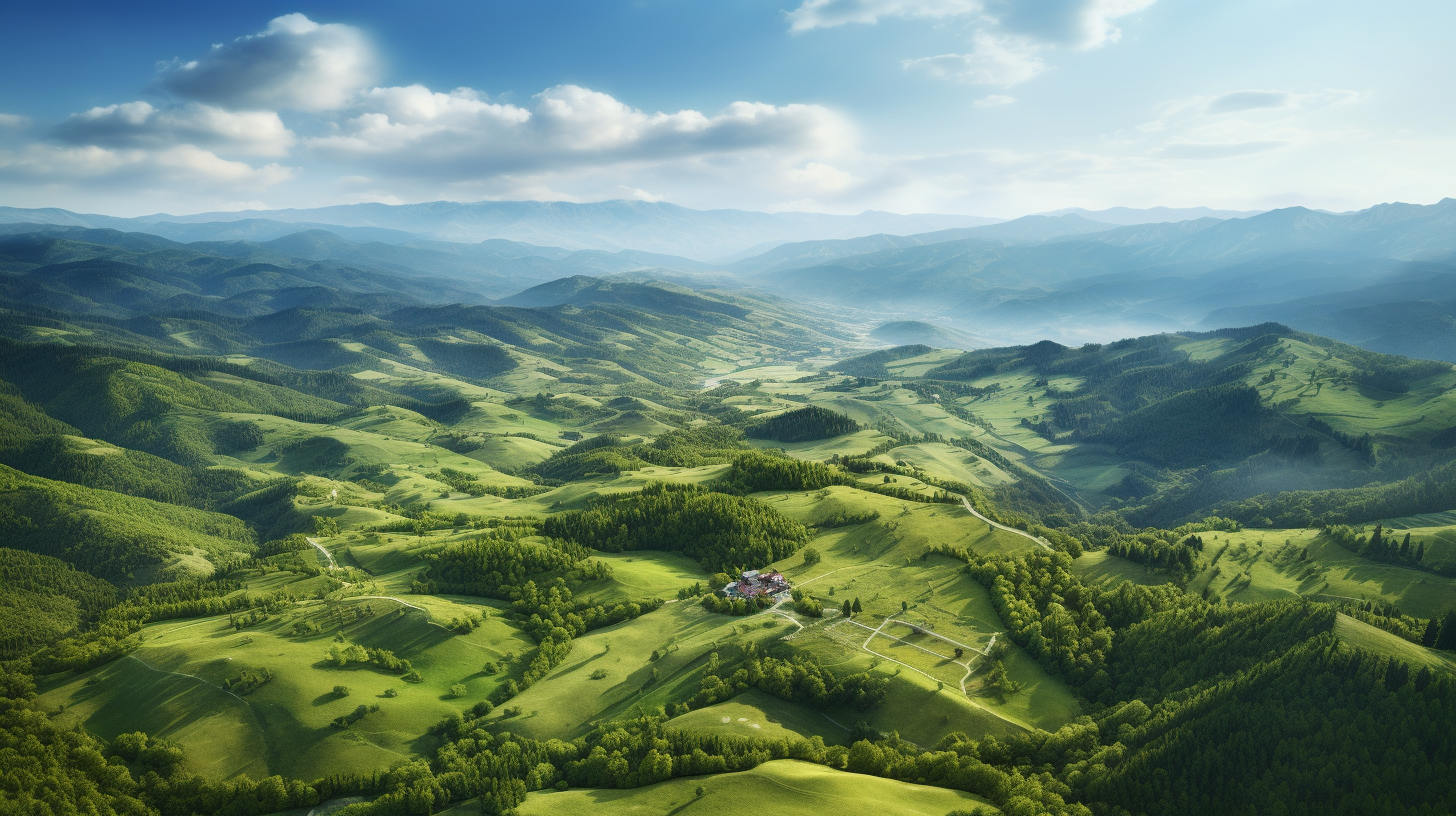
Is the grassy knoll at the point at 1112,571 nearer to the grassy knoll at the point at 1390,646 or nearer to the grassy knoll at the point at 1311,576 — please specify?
the grassy knoll at the point at 1311,576

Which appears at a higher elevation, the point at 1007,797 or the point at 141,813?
the point at 1007,797

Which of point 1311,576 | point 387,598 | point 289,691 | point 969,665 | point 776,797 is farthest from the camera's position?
point 1311,576

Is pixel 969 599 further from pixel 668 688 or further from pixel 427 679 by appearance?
pixel 427 679

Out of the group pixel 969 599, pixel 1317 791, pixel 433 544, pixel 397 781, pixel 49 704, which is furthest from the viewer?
pixel 433 544

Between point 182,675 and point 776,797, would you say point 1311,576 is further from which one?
point 182,675

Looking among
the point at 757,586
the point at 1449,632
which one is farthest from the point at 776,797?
the point at 1449,632

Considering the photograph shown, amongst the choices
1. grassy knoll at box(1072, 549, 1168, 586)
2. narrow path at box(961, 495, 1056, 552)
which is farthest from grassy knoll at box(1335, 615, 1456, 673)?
narrow path at box(961, 495, 1056, 552)

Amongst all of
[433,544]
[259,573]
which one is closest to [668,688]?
[433,544]
